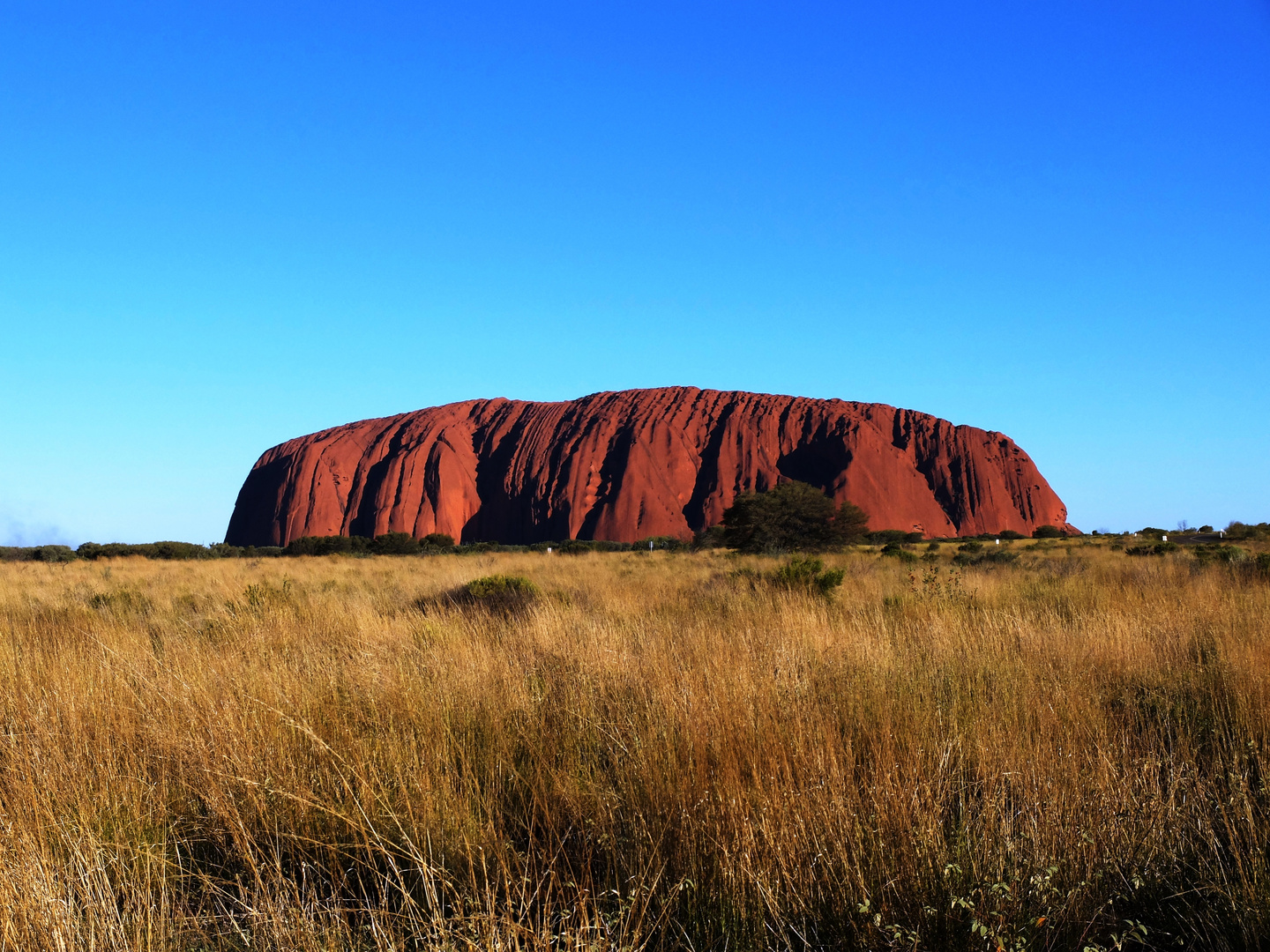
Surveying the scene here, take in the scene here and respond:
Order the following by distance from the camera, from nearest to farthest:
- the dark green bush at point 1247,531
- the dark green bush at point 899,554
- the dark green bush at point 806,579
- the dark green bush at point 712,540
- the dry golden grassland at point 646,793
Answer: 1. the dry golden grassland at point 646,793
2. the dark green bush at point 806,579
3. the dark green bush at point 899,554
4. the dark green bush at point 1247,531
5. the dark green bush at point 712,540

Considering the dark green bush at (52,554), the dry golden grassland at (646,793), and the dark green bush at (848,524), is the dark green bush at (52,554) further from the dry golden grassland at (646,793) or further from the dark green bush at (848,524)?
the dry golden grassland at (646,793)

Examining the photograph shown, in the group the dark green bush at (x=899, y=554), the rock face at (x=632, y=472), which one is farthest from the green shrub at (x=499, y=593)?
the rock face at (x=632, y=472)

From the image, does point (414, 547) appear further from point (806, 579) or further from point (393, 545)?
point (806, 579)

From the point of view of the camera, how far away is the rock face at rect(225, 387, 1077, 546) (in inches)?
2876

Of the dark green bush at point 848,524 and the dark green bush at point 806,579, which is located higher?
the dark green bush at point 848,524

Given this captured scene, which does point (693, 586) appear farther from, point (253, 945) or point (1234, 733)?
point (253, 945)

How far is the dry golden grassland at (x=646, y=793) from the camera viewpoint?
7.31ft

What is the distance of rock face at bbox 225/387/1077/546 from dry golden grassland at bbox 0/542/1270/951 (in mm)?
64253

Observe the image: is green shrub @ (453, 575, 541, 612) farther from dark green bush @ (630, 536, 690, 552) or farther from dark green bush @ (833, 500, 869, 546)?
dark green bush @ (630, 536, 690, 552)

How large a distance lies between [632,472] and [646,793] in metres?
70.5

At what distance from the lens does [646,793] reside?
9.73 ft

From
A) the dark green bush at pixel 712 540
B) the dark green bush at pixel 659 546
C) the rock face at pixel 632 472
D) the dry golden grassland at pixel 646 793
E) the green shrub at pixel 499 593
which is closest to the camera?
the dry golden grassland at pixel 646 793

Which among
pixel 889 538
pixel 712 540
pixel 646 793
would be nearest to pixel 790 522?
pixel 712 540

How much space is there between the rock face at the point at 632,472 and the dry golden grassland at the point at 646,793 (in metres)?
64.3
